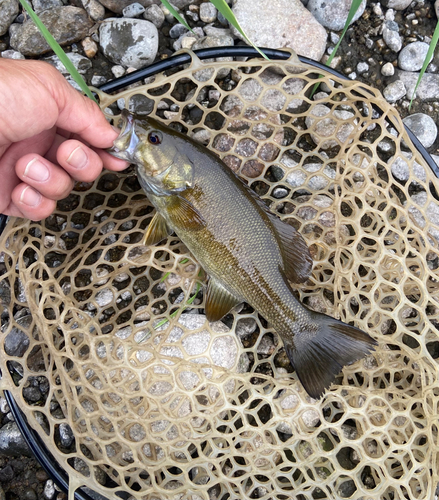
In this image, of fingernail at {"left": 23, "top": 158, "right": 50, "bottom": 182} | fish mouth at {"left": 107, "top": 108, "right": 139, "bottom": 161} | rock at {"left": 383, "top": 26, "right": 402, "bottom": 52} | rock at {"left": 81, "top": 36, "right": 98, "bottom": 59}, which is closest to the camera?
fingernail at {"left": 23, "top": 158, "right": 50, "bottom": 182}

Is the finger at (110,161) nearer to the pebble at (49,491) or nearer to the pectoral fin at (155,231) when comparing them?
the pectoral fin at (155,231)

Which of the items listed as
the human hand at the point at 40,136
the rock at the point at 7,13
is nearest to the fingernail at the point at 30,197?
the human hand at the point at 40,136

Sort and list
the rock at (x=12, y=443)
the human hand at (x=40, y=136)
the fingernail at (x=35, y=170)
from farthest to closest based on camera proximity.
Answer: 1. the rock at (x=12, y=443)
2. the fingernail at (x=35, y=170)
3. the human hand at (x=40, y=136)

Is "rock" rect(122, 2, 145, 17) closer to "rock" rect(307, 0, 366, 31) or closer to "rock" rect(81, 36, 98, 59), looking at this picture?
"rock" rect(81, 36, 98, 59)

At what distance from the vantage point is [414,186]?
3.56 meters

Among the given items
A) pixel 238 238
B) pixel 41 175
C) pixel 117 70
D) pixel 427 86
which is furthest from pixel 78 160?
pixel 427 86

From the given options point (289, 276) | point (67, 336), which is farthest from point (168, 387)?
point (289, 276)

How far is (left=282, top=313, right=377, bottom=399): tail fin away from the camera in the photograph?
2582 millimetres

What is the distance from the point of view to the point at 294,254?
2.78 metres

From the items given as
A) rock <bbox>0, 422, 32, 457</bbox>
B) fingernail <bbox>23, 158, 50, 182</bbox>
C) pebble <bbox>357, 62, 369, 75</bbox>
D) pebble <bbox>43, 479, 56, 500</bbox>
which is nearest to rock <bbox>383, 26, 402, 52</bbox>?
pebble <bbox>357, 62, 369, 75</bbox>

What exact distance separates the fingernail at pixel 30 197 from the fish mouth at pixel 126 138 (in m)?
0.48

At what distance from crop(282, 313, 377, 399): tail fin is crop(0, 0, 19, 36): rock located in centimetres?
314

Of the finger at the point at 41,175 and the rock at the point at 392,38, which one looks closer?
the finger at the point at 41,175

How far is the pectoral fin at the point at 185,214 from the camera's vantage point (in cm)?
267
